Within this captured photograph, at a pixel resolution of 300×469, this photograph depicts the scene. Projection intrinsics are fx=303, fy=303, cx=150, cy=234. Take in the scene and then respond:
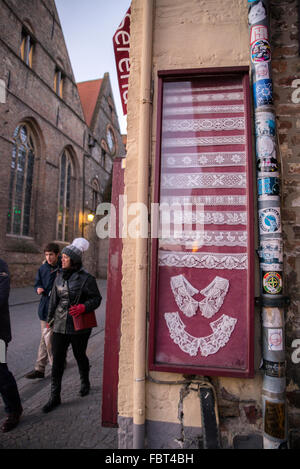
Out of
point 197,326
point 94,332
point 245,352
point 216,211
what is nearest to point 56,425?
point 197,326

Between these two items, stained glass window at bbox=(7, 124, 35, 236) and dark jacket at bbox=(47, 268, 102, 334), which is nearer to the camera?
dark jacket at bbox=(47, 268, 102, 334)

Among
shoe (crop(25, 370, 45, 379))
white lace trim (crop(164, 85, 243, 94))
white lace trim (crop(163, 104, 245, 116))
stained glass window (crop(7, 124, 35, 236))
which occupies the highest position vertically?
stained glass window (crop(7, 124, 35, 236))

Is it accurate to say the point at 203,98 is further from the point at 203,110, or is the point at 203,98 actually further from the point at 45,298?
the point at 45,298

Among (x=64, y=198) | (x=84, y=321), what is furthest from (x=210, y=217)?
(x=64, y=198)

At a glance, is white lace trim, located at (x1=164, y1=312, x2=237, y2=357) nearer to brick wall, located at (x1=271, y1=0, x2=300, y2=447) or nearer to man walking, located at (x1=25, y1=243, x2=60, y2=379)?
brick wall, located at (x1=271, y1=0, x2=300, y2=447)

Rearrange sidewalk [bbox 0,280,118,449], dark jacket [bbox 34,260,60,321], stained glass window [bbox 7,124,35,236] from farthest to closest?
stained glass window [bbox 7,124,35,236] → dark jacket [bbox 34,260,60,321] → sidewalk [bbox 0,280,118,449]

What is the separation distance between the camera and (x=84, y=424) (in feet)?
9.47

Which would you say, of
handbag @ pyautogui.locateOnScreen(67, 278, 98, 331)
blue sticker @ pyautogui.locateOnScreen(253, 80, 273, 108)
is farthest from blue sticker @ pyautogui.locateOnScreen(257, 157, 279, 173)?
handbag @ pyautogui.locateOnScreen(67, 278, 98, 331)

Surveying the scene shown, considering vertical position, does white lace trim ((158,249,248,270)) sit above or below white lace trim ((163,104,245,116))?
below

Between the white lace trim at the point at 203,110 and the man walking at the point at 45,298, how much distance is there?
2798mm

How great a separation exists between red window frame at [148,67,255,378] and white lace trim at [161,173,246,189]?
63 millimetres

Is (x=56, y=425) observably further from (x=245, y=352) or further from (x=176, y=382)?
(x=245, y=352)

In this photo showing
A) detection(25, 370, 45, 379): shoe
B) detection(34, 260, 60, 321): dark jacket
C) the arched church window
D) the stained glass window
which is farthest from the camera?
the arched church window

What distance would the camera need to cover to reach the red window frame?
2.15 metres
